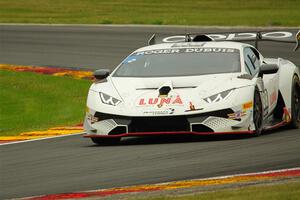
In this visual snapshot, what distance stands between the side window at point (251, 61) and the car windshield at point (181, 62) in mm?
139

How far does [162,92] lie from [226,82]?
30.7 inches

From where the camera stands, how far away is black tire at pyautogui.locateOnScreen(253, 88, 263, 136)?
12727 millimetres

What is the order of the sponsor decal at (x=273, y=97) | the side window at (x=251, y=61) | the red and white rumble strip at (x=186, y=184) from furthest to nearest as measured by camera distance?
the sponsor decal at (x=273, y=97)
the side window at (x=251, y=61)
the red and white rumble strip at (x=186, y=184)

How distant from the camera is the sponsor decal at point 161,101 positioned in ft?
40.7

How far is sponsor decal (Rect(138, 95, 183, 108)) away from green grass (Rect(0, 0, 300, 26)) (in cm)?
1967

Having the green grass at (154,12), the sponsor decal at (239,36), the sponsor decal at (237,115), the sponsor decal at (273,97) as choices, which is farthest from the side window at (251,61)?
the green grass at (154,12)

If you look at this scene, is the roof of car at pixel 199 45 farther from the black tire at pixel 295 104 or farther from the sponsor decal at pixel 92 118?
the sponsor decal at pixel 92 118

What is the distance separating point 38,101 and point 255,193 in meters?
12.7

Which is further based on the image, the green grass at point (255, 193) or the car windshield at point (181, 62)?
the car windshield at point (181, 62)

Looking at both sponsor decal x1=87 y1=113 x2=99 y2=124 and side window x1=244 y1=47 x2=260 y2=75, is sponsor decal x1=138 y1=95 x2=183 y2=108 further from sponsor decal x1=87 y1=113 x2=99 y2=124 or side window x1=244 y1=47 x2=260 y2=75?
side window x1=244 y1=47 x2=260 y2=75

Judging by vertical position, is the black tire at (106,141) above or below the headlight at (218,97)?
below

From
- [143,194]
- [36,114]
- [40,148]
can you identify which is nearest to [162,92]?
[40,148]

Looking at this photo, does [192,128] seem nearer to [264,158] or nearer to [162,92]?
[162,92]

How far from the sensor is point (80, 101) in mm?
20297
